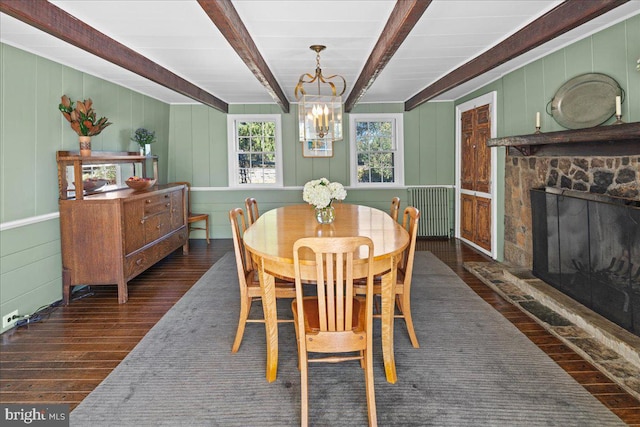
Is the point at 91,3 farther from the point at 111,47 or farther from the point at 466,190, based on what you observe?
the point at 466,190

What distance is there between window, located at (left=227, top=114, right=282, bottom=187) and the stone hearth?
4.16m

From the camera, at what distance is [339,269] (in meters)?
2.07

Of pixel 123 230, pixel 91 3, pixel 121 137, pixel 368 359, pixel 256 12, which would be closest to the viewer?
pixel 368 359

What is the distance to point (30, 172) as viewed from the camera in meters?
3.75

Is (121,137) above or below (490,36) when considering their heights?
below

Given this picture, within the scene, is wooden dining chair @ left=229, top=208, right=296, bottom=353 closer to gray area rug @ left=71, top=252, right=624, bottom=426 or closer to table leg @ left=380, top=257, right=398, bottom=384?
gray area rug @ left=71, top=252, right=624, bottom=426

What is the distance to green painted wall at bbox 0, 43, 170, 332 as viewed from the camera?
3.48m

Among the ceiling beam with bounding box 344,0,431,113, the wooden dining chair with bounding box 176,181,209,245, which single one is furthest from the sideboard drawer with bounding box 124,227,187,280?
the ceiling beam with bounding box 344,0,431,113

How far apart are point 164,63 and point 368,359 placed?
12.0ft

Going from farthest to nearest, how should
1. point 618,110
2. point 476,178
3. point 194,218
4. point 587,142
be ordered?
point 194,218 → point 476,178 → point 587,142 → point 618,110

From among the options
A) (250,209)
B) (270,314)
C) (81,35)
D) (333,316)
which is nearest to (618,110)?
(333,316)

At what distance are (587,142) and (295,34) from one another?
2588mm

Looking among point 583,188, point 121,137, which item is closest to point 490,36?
point 583,188

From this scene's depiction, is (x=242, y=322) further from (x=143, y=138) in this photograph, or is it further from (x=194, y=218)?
(x=194, y=218)
